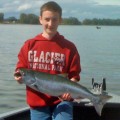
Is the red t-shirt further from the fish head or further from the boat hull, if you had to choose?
the boat hull

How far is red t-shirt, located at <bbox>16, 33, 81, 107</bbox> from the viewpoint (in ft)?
19.7

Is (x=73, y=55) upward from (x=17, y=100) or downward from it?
upward

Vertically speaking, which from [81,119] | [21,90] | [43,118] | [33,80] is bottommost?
[21,90]

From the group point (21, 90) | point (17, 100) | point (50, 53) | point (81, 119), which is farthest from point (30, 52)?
point (21, 90)

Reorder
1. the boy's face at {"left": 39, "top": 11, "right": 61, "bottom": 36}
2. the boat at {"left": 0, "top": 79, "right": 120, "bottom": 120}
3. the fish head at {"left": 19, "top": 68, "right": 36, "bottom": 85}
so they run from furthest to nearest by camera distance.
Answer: the boat at {"left": 0, "top": 79, "right": 120, "bottom": 120} → the boy's face at {"left": 39, "top": 11, "right": 61, "bottom": 36} → the fish head at {"left": 19, "top": 68, "right": 36, "bottom": 85}

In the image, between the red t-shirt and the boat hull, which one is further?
the boat hull

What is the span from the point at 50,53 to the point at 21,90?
1217cm

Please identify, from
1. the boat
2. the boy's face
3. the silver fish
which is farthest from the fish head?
the boat

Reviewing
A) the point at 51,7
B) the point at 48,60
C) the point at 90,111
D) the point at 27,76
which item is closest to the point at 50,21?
the point at 51,7

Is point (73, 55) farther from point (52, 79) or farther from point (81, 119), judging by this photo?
point (81, 119)

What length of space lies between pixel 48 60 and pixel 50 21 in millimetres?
459

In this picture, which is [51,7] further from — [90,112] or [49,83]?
[90,112]

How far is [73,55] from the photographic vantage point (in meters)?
6.07

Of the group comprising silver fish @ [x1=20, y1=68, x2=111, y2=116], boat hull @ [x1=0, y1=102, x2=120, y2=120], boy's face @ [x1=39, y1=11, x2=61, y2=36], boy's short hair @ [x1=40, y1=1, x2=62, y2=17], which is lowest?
boat hull @ [x1=0, y1=102, x2=120, y2=120]
